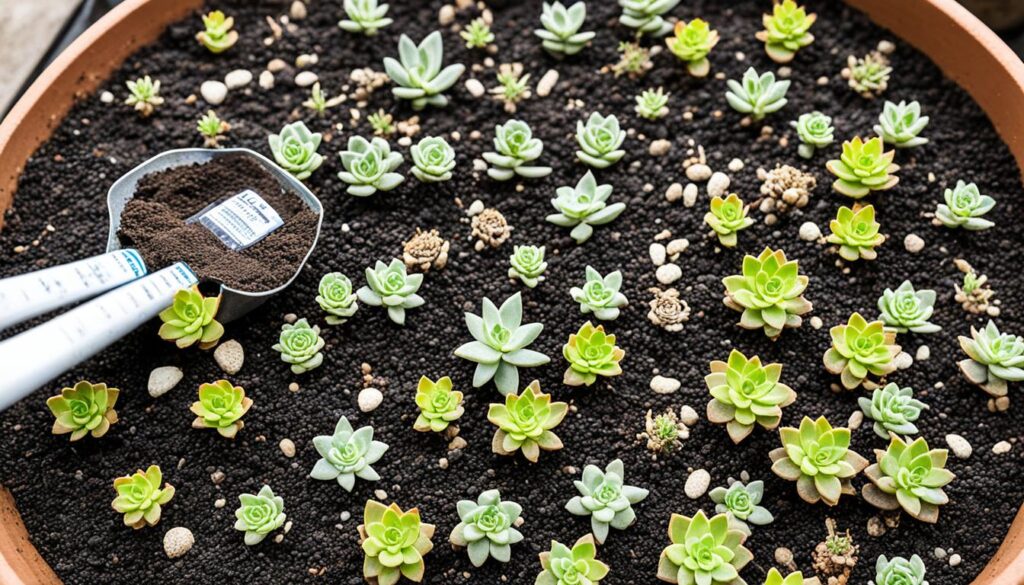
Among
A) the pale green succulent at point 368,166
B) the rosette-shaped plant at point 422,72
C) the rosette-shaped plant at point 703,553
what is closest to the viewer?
the rosette-shaped plant at point 703,553

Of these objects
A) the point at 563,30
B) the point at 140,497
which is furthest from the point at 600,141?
the point at 140,497

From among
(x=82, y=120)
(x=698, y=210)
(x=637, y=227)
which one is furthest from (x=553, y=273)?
(x=82, y=120)

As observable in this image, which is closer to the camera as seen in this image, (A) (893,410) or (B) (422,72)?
(A) (893,410)

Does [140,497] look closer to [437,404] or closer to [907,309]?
[437,404]

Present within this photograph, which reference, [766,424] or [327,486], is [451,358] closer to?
[327,486]

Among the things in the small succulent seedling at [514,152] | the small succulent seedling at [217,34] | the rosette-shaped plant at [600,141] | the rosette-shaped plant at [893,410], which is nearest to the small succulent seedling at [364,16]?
the small succulent seedling at [217,34]

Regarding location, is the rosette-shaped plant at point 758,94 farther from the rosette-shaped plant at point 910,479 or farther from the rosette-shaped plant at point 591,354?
the rosette-shaped plant at point 910,479
